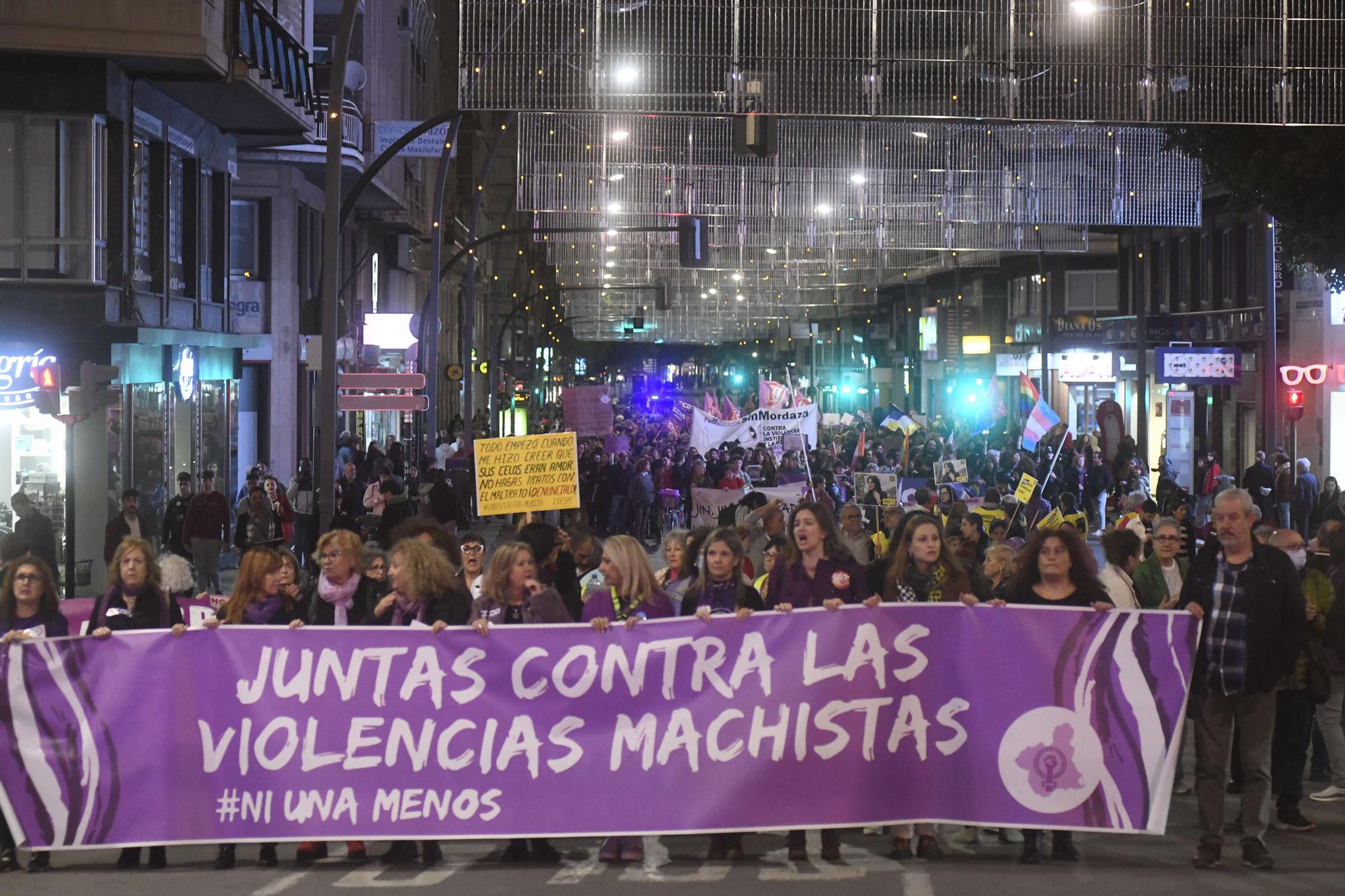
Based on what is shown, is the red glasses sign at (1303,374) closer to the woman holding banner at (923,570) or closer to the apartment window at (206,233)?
the apartment window at (206,233)

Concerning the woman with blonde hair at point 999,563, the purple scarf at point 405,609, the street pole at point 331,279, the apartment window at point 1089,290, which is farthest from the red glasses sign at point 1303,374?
the apartment window at point 1089,290

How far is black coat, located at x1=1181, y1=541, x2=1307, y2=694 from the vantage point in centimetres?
859

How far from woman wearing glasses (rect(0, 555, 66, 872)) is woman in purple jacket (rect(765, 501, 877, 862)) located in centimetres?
359

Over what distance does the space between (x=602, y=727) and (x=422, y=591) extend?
110 centimetres

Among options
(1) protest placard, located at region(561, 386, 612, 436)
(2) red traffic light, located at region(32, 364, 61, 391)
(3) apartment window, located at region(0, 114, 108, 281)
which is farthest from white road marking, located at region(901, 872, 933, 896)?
(1) protest placard, located at region(561, 386, 612, 436)

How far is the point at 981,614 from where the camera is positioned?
8.73 m

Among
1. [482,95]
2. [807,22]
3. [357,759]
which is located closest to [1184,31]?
[807,22]

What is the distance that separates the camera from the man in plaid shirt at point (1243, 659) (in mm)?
8602

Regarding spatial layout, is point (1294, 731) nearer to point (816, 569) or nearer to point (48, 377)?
point (816, 569)

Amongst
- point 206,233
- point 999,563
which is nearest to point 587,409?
point 206,233

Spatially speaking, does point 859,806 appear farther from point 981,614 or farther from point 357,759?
point 357,759

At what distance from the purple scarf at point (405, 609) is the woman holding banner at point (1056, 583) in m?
2.87

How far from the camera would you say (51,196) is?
22.1 meters

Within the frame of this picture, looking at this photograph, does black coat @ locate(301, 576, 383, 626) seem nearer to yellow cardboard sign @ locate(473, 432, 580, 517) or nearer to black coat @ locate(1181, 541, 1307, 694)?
black coat @ locate(1181, 541, 1307, 694)
